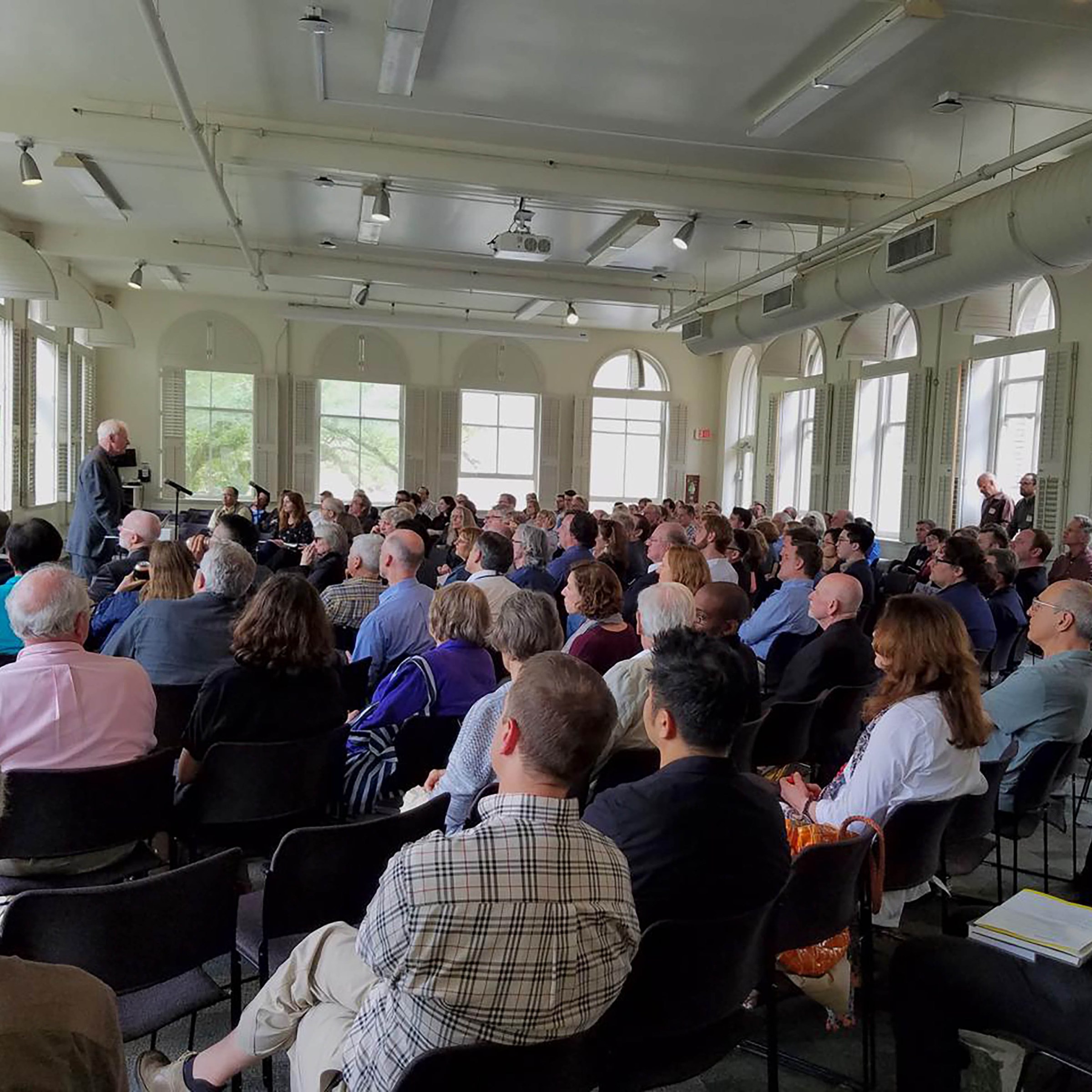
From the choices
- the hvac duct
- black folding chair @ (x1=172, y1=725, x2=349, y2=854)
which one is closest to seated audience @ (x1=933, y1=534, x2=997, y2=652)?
the hvac duct

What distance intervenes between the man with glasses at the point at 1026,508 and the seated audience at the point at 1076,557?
190 cm

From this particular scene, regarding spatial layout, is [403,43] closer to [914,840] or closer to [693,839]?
[914,840]

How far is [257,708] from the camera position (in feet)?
10.4

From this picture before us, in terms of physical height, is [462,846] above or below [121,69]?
below

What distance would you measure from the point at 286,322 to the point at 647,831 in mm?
15977

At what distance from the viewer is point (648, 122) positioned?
7848mm

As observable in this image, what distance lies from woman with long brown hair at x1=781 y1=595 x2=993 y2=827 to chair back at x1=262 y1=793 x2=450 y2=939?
1.32 metres

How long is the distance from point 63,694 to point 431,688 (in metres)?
1.23

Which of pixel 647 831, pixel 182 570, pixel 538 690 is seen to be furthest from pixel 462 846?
pixel 182 570

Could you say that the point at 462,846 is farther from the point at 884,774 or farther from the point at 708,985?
the point at 884,774

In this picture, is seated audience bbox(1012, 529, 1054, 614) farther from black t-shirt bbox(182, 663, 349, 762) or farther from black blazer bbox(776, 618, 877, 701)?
black t-shirt bbox(182, 663, 349, 762)

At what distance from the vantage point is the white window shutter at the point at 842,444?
14031 millimetres

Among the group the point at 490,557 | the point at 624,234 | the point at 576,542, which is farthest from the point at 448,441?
the point at 490,557

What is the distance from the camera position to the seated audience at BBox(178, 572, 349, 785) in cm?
314
